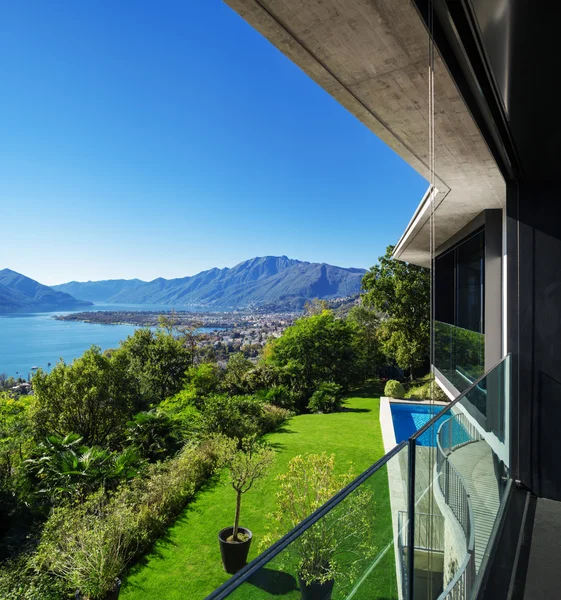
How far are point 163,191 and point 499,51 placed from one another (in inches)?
3957

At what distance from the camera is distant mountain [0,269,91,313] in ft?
344

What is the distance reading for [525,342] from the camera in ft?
14.4

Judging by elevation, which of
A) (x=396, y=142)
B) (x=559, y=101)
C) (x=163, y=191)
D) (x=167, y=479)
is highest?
(x=163, y=191)

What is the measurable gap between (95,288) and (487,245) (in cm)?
18569

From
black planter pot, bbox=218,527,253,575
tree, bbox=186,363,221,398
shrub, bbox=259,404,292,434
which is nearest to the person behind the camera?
black planter pot, bbox=218,527,253,575

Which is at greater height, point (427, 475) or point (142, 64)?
point (142, 64)

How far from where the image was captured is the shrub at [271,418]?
1642 centimetres

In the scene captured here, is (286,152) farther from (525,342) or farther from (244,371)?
(525,342)

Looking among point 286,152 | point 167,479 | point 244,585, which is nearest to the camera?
point 244,585

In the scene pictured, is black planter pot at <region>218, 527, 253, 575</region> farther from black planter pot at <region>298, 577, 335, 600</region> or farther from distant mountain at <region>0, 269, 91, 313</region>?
distant mountain at <region>0, 269, 91, 313</region>

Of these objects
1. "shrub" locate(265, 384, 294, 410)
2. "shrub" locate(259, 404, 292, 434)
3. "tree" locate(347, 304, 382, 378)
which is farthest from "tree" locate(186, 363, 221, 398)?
"tree" locate(347, 304, 382, 378)

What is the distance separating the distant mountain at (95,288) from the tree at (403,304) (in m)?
159

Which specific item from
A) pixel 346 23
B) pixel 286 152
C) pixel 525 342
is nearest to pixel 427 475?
pixel 346 23

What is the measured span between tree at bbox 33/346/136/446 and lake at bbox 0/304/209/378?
5456cm
